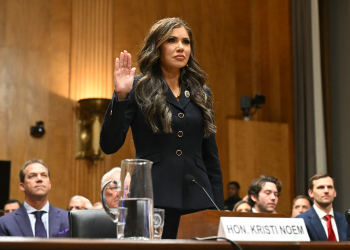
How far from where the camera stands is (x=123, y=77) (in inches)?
65.6

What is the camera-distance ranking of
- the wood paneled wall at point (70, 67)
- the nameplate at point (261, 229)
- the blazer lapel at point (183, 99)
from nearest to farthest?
the nameplate at point (261, 229) → the blazer lapel at point (183, 99) → the wood paneled wall at point (70, 67)

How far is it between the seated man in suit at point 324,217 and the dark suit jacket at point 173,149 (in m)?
2.75

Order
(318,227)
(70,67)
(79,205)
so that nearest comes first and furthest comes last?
(318,227) < (79,205) < (70,67)

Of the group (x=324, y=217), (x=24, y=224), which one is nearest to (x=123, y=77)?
(x=24, y=224)

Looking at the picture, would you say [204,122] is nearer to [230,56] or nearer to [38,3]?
[38,3]

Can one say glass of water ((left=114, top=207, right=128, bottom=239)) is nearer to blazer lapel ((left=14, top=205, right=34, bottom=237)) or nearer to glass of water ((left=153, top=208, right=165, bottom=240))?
glass of water ((left=153, top=208, right=165, bottom=240))

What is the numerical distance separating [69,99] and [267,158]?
308 cm

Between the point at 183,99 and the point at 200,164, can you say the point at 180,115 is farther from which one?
the point at 200,164

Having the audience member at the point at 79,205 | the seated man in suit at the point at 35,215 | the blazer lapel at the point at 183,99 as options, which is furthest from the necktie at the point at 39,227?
the blazer lapel at the point at 183,99

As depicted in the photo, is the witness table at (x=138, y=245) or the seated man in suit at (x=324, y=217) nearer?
the witness table at (x=138, y=245)

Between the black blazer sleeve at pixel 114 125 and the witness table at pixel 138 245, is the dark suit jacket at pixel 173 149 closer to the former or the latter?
the black blazer sleeve at pixel 114 125

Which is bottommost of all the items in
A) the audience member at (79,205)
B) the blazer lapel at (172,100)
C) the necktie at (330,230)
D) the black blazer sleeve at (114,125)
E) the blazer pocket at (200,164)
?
the necktie at (330,230)

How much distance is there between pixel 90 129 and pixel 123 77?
Answer: 217 inches

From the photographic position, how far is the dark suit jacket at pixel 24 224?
3.32m
